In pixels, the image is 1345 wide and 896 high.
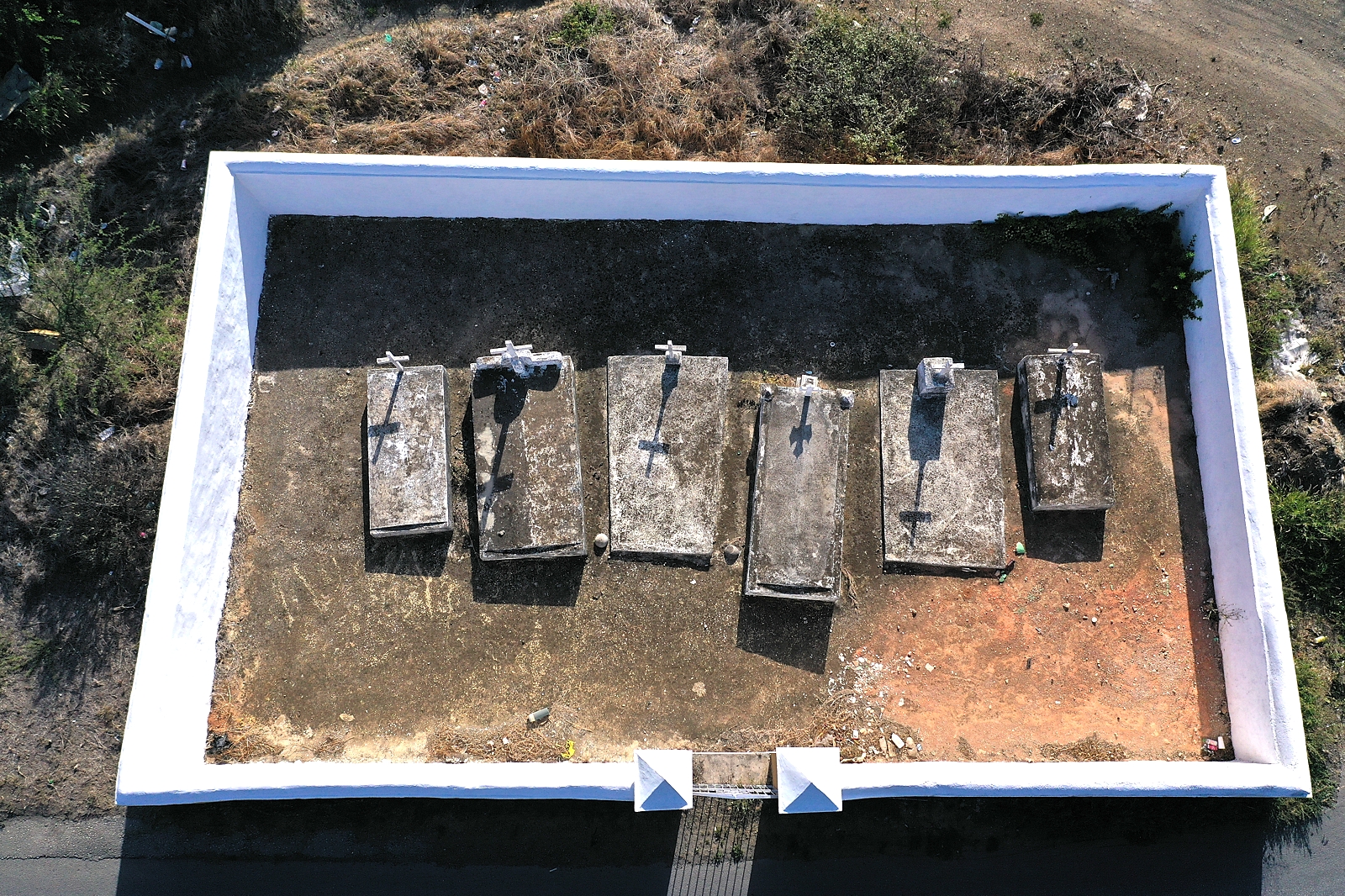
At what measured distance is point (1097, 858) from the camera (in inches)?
399

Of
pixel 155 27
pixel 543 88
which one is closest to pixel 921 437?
pixel 543 88

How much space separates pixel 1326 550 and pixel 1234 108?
6862mm

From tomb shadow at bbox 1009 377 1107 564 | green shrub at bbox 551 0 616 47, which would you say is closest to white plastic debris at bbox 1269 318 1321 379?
tomb shadow at bbox 1009 377 1107 564

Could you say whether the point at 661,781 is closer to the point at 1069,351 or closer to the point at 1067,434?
the point at 1067,434

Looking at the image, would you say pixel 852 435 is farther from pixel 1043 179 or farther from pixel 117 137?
pixel 117 137

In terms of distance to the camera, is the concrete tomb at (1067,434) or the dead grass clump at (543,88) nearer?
the concrete tomb at (1067,434)

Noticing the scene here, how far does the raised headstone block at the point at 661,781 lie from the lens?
24.3ft

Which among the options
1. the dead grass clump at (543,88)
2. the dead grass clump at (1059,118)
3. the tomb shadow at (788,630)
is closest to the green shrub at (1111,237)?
the dead grass clump at (1059,118)

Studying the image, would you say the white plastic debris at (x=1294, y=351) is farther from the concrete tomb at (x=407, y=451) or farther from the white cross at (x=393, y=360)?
the white cross at (x=393, y=360)

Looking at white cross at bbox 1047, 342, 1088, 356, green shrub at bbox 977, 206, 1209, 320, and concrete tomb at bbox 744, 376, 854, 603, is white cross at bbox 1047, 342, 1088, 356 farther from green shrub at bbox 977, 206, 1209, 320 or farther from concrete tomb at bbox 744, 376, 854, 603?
concrete tomb at bbox 744, 376, 854, 603

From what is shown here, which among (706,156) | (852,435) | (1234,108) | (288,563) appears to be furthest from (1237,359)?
(288,563)

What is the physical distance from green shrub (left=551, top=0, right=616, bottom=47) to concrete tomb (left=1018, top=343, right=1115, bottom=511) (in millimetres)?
8541

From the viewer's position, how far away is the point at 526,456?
871 cm

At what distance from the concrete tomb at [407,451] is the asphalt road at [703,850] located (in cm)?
426
